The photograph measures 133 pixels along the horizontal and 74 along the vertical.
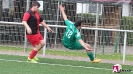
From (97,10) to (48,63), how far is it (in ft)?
13.2

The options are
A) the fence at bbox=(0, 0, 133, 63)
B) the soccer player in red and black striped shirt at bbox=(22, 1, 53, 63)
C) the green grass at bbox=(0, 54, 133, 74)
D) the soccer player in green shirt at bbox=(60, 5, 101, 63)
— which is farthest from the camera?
the fence at bbox=(0, 0, 133, 63)

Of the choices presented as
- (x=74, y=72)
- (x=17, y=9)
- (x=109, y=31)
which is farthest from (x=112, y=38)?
(x=74, y=72)

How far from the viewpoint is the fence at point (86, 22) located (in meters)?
16.8

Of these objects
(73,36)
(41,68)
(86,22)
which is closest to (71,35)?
(73,36)

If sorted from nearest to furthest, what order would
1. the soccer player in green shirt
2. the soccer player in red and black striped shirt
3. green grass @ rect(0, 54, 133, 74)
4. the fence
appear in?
green grass @ rect(0, 54, 133, 74) < the soccer player in green shirt < the soccer player in red and black striped shirt < the fence

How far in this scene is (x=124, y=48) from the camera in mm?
15258

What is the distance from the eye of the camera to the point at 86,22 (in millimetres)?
17578

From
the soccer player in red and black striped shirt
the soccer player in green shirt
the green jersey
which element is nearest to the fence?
the soccer player in red and black striped shirt

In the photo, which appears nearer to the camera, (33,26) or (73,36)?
(73,36)

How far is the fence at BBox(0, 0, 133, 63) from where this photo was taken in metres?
16.8

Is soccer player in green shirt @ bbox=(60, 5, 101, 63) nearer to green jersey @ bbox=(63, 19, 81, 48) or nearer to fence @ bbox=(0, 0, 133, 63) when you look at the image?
green jersey @ bbox=(63, 19, 81, 48)

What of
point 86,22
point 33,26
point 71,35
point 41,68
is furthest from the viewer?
point 86,22

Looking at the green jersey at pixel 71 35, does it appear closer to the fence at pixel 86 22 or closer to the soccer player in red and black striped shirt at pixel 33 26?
the soccer player in red and black striped shirt at pixel 33 26

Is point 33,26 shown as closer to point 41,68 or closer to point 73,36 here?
point 73,36
